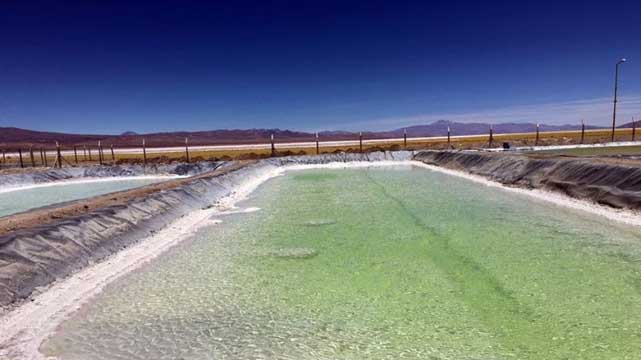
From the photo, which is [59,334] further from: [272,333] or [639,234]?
[639,234]

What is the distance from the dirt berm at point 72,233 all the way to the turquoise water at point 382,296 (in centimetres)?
98

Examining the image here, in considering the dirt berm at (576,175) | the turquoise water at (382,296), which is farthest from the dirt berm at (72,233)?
the dirt berm at (576,175)

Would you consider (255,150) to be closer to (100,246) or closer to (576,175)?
(576,175)

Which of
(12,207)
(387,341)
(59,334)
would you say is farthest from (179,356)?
(12,207)

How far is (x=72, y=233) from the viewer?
714 centimetres

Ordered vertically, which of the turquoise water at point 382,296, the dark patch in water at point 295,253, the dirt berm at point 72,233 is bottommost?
the dark patch in water at point 295,253

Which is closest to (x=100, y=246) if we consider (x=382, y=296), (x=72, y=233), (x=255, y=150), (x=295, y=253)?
(x=72, y=233)

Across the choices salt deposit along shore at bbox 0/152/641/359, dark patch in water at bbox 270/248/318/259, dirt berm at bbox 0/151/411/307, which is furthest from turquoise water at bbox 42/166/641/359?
dirt berm at bbox 0/151/411/307

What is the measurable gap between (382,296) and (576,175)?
9819mm

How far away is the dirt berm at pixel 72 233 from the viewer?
5582mm

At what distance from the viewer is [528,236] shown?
303 inches

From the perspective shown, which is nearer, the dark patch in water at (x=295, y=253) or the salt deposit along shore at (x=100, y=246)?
the salt deposit along shore at (x=100, y=246)

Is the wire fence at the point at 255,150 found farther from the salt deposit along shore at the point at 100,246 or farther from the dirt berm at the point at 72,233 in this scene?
the dirt berm at the point at 72,233

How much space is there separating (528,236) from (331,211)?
4.65m
